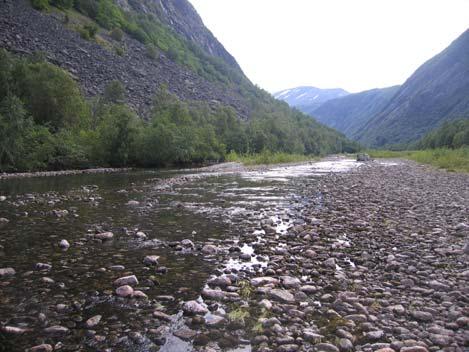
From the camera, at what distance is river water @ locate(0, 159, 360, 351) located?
441 centimetres

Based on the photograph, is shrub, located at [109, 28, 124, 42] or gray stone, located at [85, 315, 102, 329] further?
shrub, located at [109, 28, 124, 42]

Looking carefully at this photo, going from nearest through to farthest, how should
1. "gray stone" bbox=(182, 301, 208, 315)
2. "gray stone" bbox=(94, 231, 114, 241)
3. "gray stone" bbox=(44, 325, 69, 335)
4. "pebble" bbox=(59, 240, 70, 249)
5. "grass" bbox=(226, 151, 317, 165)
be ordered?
"gray stone" bbox=(44, 325, 69, 335)
"gray stone" bbox=(182, 301, 208, 315)
"pebble" bbox=(59, 240, 70, 249)
"gray stone" bbox=(94, 231, 114, 241)
"grass" bbox=(226, 151, 317, 165)

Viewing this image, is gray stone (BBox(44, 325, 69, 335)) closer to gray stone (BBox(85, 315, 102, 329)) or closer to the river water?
the river water

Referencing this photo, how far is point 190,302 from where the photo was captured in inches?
207

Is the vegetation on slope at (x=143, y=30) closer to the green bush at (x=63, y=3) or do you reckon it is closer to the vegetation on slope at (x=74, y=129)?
the green bush at (x=63, y=3)

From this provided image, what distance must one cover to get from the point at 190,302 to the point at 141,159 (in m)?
49.3

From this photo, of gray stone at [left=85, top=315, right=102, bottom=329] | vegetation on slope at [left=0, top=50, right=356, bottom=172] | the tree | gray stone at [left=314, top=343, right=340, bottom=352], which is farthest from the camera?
vegetation on slope at [left=0, top=50, right=356, bottom=172]

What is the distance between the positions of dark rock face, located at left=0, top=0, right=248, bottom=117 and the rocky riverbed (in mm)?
65433

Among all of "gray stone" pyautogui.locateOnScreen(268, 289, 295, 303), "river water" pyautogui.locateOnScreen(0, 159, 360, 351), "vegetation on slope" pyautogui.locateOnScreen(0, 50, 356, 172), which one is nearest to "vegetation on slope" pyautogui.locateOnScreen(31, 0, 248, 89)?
"vegetation on slope" pyautogui.locateOnScreen(0, 50, 356, 172)

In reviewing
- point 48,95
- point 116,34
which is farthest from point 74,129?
point 116,34

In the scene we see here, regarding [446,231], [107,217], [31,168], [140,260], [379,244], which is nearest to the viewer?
[140,260]

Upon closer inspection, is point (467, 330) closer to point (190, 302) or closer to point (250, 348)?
point (250, 348)

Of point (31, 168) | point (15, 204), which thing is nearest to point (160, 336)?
point (15, 204)

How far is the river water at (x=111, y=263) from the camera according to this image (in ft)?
14.5
